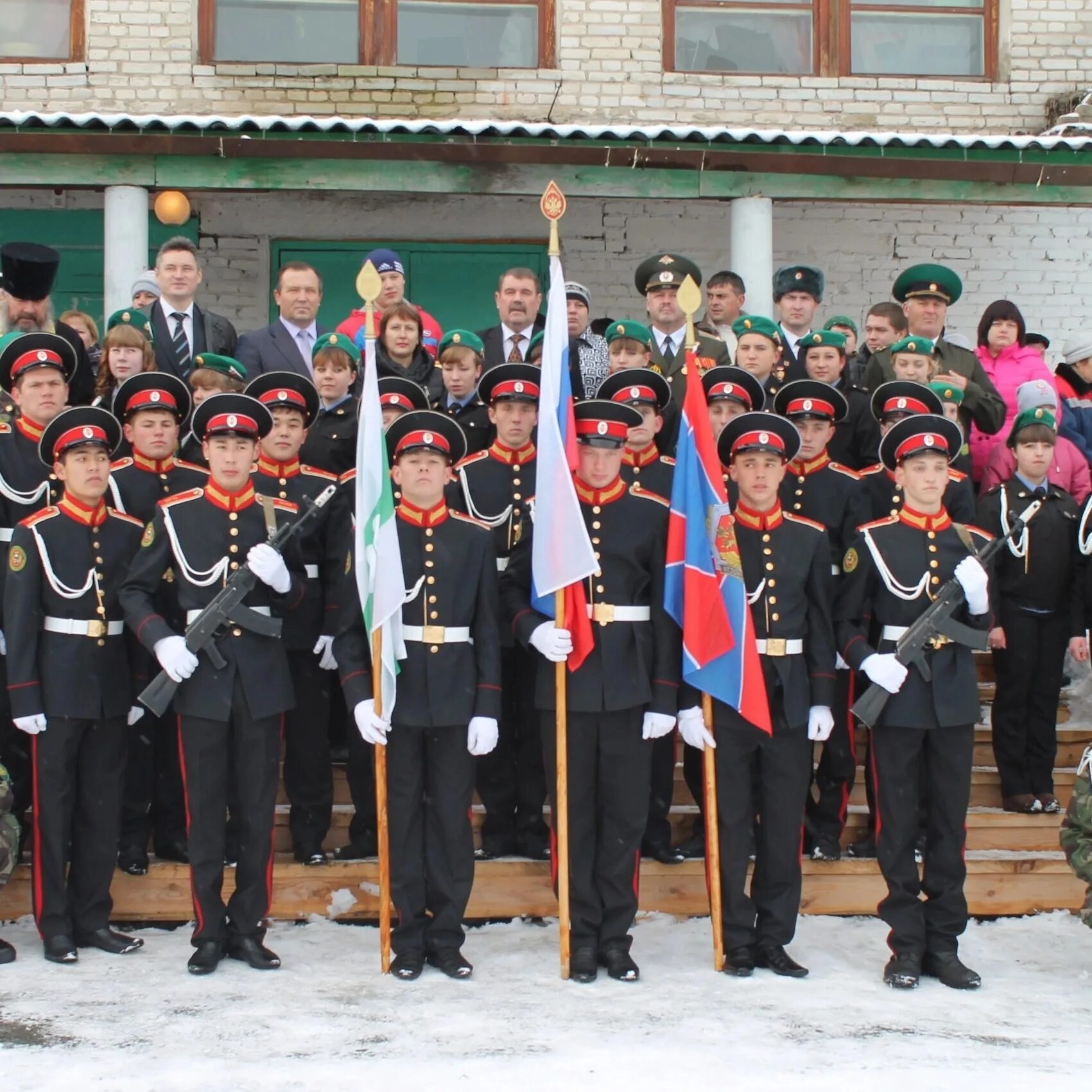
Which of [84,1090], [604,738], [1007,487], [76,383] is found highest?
[76,383]

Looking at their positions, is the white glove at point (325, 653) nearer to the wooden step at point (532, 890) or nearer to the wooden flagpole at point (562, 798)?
the wooden step at point (532, 890)

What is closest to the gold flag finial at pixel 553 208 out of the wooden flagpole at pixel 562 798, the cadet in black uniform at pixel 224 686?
the wooden flagpole at pixel 562 798

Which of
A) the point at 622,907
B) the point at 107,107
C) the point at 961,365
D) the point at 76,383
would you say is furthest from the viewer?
the point at 107,107

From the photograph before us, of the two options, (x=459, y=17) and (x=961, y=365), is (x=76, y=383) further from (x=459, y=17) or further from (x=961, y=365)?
(x=459, y=17)

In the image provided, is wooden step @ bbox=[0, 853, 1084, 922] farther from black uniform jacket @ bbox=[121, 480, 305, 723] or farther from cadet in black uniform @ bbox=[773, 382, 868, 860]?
black uniform jacket @ bbox=[121, 480, 305, 723]

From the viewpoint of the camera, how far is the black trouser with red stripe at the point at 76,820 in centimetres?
567

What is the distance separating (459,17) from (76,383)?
17.2 feet

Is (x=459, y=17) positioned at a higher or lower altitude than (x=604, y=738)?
higher

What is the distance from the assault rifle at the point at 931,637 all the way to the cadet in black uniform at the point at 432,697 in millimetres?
1294

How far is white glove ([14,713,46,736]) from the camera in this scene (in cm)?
555

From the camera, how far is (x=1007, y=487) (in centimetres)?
689

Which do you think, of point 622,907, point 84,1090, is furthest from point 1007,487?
point 84,1090

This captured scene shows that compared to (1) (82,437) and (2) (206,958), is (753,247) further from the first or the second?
(2) (206,958)

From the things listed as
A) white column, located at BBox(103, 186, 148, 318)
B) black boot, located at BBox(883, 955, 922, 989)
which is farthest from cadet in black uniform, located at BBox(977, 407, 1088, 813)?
white column, located at BBox(103, 186, 148, 318)
